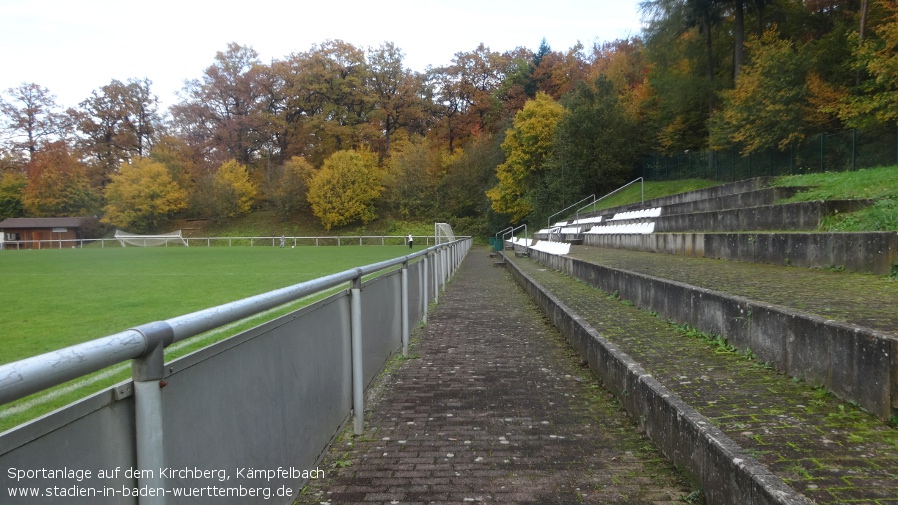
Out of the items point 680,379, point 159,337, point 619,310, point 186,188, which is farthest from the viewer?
point 186,188

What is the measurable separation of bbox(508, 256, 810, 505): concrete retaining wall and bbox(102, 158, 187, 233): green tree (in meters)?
63.0

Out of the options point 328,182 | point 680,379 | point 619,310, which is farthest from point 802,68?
point 328,182

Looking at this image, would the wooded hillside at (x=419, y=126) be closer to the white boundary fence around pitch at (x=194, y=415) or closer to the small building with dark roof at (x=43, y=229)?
the small building with dark roof at (x=43, y=229)

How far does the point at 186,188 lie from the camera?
207ft

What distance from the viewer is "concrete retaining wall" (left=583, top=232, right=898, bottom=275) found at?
5.77 m

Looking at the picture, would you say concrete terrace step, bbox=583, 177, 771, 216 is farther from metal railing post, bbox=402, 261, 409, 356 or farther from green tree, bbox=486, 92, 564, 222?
green tree, bbox=486, 92, 564, 222

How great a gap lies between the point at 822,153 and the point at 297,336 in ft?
77.4

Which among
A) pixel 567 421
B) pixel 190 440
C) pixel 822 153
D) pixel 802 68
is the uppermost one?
pixel 802 68

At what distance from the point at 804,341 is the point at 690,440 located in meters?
1.27

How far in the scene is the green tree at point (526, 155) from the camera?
142 feet

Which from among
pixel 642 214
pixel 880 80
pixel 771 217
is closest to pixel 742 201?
pixel 771 217

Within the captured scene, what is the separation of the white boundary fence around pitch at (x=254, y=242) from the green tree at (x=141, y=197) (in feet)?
10.9

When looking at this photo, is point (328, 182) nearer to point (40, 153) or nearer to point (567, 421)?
point (40, 153)

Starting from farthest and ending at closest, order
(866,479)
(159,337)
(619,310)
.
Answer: (619,310), (866,479), (159,337)
